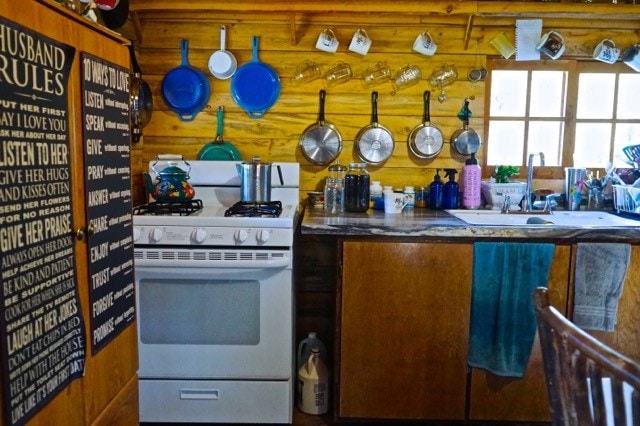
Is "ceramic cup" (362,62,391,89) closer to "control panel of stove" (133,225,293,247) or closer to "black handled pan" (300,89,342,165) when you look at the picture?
"black handled pan" (300,89,342,165)

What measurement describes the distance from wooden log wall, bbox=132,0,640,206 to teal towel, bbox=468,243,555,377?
2.66 ft

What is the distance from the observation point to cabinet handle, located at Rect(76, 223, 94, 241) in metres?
1.22

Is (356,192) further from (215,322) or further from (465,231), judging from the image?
(215,322)

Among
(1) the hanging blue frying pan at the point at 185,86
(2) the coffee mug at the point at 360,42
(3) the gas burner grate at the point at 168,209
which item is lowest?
(3) the gas burner grate at the point at 168,209

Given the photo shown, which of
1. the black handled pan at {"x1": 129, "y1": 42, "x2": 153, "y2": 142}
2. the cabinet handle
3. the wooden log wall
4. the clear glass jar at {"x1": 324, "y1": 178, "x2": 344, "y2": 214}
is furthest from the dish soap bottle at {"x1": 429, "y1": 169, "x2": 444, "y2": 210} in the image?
the cabinet handle

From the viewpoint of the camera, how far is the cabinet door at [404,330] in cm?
201

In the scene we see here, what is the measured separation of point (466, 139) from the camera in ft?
8.57

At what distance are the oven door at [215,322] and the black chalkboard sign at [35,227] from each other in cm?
78

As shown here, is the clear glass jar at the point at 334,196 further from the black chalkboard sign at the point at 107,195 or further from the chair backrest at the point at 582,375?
the chair backrest at the point at 582,375

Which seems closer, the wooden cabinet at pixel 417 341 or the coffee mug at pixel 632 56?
the wooden cabinet at pixel 417 341

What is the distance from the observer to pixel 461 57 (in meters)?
2.60

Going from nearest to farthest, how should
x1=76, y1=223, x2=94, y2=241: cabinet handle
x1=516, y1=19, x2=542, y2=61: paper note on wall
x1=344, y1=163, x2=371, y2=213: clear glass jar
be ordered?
x1=76, y1=223, x2=94, y2=241: cabinet handle, x1=344, y1=163, x2=371, y2=213: clear glass jar, x1=516, y1=19, x2=542, y2=61: paper note on wall

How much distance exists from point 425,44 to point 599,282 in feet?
4.43

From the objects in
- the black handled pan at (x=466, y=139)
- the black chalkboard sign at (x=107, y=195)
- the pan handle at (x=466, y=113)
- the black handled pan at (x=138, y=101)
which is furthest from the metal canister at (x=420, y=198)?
the black chalkboard sign at (x=107, y=195)
